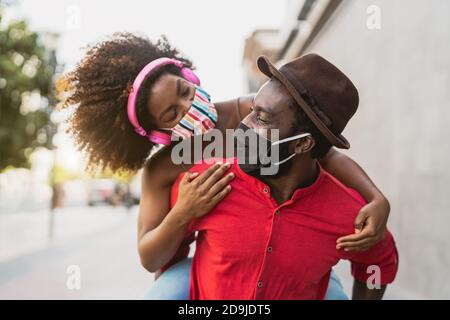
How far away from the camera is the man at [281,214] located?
5.56 feet

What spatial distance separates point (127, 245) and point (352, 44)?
732 centimetres

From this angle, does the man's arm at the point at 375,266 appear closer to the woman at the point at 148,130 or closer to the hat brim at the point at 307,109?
the woman at the point at 148,130

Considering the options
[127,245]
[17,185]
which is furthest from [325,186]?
[17,185]

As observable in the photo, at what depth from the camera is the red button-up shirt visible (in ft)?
5.78

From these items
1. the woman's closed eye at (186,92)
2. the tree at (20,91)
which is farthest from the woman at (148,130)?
the tree at (20,91)

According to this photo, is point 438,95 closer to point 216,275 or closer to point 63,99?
point 216,275

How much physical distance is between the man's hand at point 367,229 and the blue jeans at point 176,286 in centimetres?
40

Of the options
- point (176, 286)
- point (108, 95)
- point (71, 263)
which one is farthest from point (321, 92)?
point (71, 263)

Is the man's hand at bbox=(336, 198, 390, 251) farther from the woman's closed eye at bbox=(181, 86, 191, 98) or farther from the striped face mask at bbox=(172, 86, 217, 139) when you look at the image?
the woman's closed eye at bbox=(181, 86, 191, 98)

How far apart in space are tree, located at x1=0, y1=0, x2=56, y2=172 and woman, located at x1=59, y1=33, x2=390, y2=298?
46.0 feet

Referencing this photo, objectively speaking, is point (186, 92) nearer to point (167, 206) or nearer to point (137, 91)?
point (137, 91)

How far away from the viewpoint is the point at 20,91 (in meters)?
15.3

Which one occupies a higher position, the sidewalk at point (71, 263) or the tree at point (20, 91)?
the tree at point (20, 91)

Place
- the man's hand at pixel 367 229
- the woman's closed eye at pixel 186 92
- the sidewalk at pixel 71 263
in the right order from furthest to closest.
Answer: the sidewalk at pixel 71 263 < the woman's closed eye at pixel 186 92 < the man's hand at pixel 367 229
